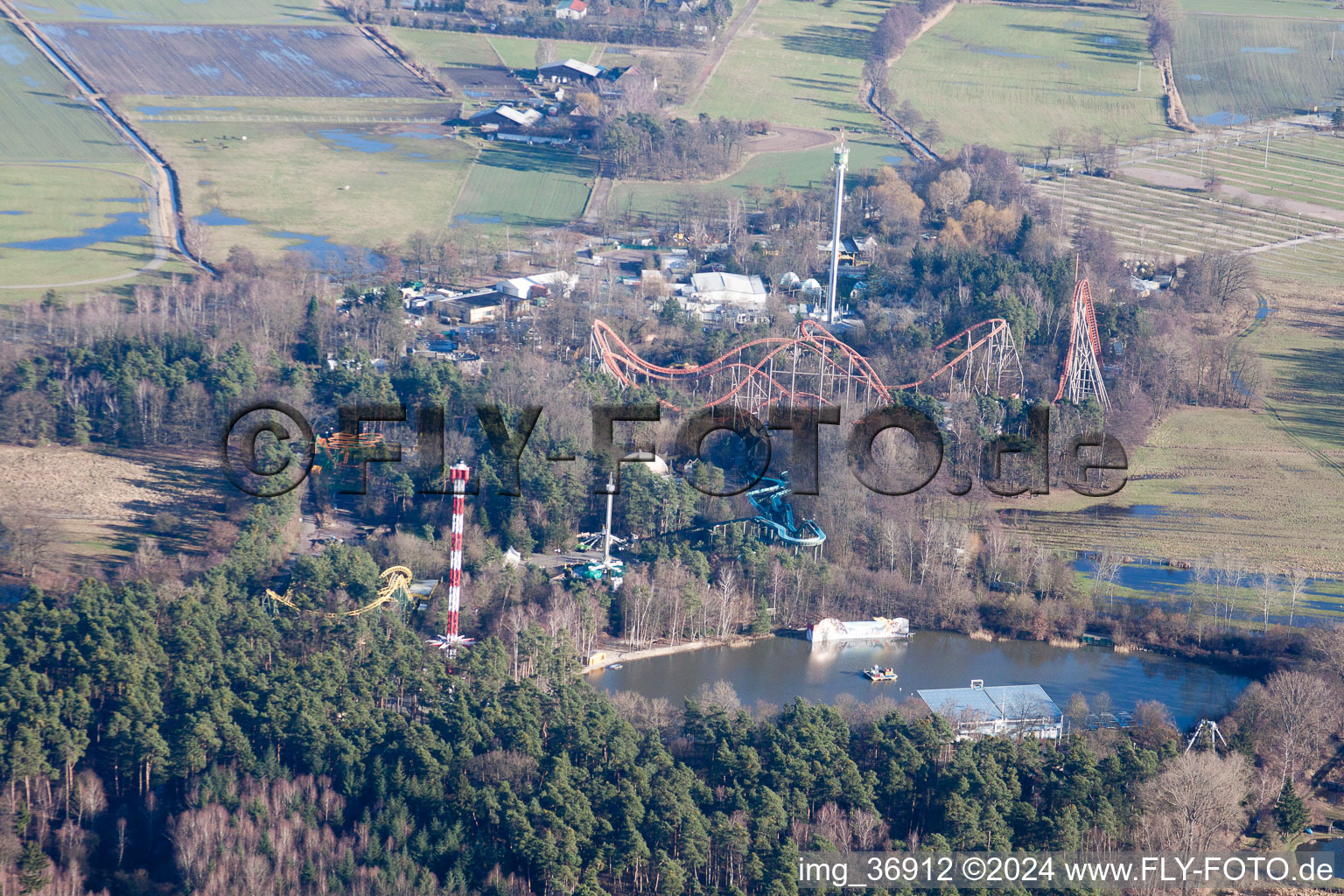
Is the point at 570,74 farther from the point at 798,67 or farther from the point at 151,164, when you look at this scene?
the point at 151,164

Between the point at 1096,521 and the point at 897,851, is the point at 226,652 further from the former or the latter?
the point at 1096,521

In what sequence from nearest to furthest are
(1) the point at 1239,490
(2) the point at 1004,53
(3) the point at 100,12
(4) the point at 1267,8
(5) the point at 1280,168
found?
(1) the point at 1239,490, (5) the point at 1280,168, (3) the point at 100,12, (2) the point at 1004,53, (4) the point at 1267,8

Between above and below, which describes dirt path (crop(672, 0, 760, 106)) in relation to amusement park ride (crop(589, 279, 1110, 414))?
above

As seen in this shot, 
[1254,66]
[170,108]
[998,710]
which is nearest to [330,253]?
[170,108]

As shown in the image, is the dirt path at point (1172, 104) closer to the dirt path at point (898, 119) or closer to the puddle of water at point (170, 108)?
the dirt path at point (898, 119)

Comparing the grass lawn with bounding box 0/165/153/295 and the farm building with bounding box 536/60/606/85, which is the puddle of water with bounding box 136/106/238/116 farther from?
the farm building with bounding box 536/60/606/85

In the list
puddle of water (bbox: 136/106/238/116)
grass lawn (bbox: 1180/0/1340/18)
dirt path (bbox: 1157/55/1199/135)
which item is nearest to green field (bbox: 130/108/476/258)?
puddle of water (bbox: 136/106/238/116)

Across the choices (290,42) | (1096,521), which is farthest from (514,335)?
(290,42)
